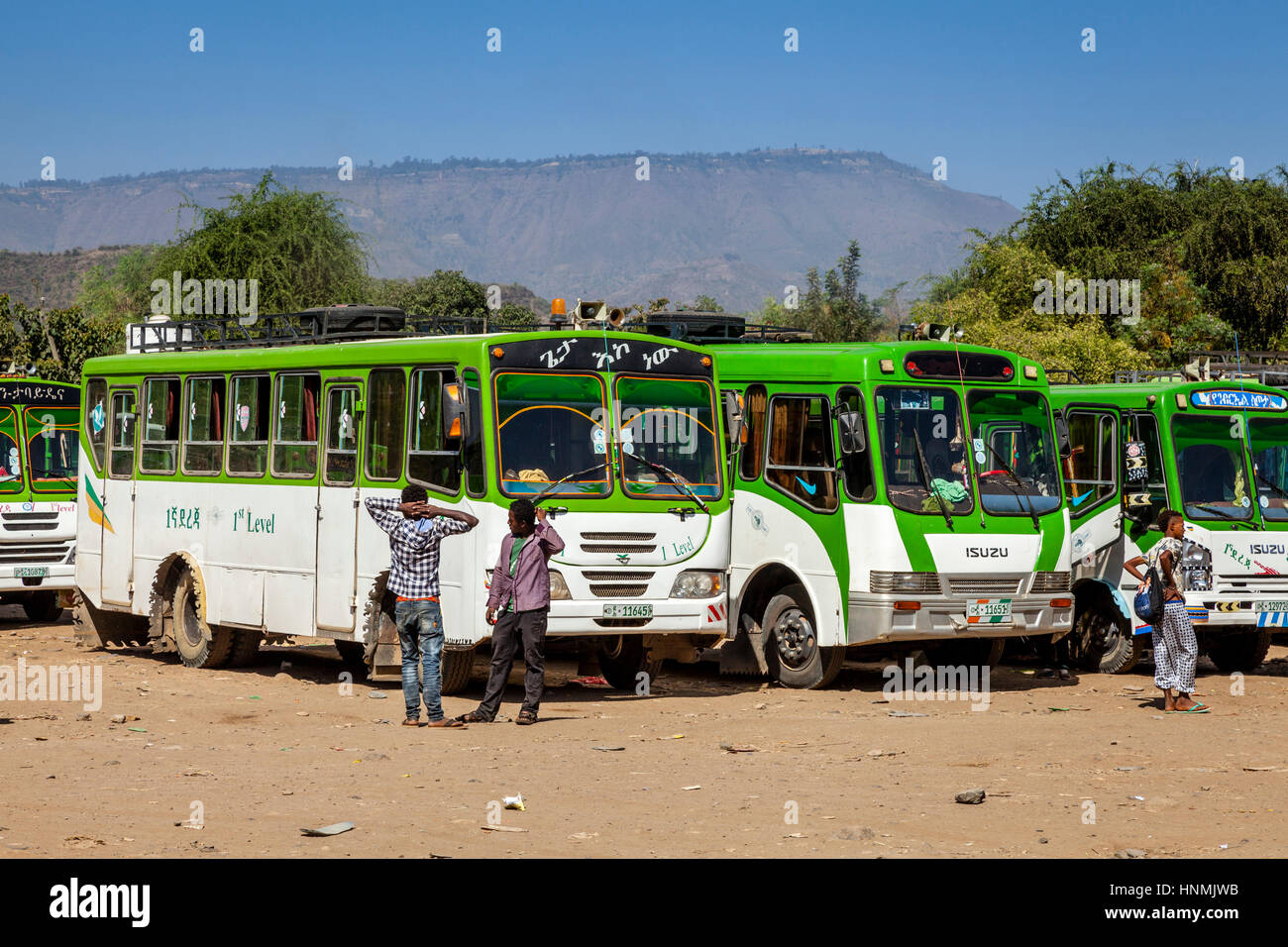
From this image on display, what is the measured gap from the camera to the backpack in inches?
589

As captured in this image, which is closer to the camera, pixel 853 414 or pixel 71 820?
pixel 71 820

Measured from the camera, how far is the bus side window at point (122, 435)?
18.7 m

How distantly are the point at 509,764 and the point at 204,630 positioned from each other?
725cm

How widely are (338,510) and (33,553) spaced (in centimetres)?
875

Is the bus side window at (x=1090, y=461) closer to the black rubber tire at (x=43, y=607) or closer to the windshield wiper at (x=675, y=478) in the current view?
the windshield wiper at (x=675, y=478)

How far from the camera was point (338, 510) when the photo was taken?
15609mm

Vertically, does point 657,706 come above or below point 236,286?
below

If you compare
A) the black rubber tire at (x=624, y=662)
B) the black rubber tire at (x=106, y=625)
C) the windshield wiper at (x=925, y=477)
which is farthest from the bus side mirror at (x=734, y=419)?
the black rubber tire at (x=106, y=625)

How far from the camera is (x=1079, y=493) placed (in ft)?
59.0

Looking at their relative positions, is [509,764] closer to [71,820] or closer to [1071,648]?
[71,820]

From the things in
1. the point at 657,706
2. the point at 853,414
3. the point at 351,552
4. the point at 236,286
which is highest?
the point at 236,286
